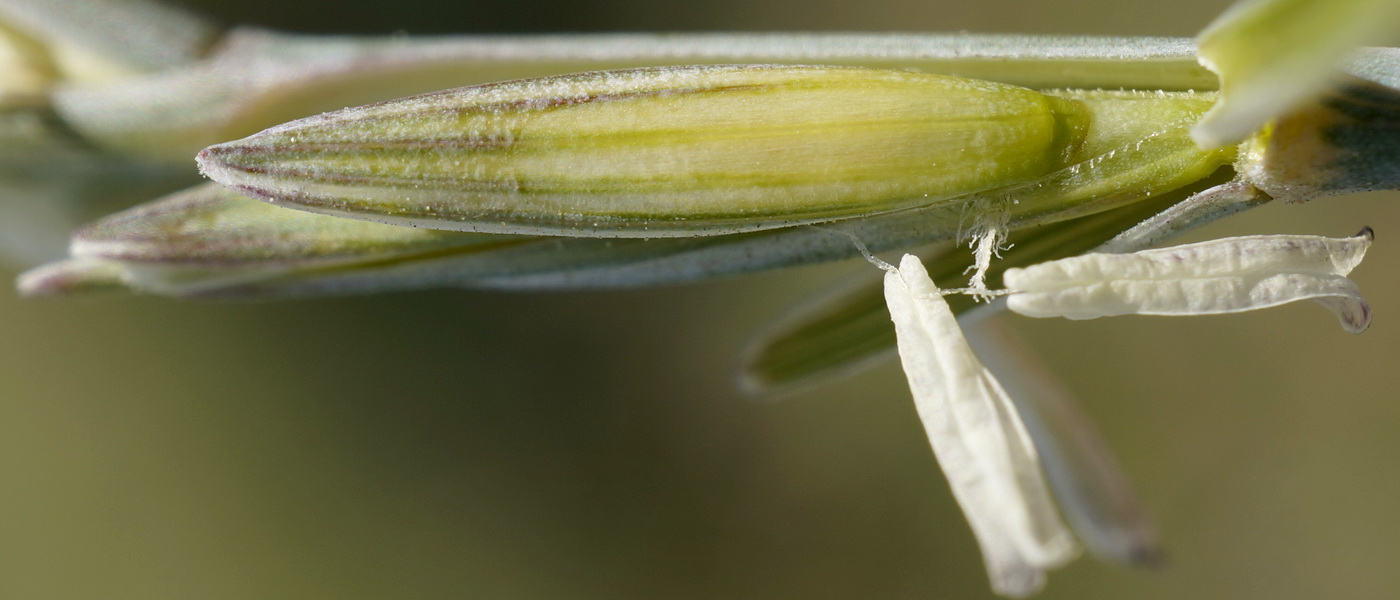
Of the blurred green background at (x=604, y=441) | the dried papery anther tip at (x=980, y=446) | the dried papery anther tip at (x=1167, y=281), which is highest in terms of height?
the blurred green background at (x=604, y=441)

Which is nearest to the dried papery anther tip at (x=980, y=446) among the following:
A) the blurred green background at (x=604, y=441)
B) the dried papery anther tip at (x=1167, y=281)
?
the dried papery anther tip at (x=1167, y=281)

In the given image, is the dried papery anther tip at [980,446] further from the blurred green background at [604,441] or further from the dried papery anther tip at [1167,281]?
the blurred green background at [604,441]

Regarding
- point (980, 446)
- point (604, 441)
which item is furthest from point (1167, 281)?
point (604, 441)

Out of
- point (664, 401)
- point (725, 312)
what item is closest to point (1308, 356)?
point (725, 312)

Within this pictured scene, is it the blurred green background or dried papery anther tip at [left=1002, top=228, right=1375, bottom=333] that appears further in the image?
the blurred green background

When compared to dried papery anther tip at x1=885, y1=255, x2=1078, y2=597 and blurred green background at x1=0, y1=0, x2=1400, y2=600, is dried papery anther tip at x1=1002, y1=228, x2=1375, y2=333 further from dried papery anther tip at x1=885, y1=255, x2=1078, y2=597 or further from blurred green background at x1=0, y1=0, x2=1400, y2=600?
blurred green background at x1=0, y1=0, x2=1400, y2=600

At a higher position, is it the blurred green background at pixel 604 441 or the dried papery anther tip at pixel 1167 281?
the blurred green background at pixel 604 441

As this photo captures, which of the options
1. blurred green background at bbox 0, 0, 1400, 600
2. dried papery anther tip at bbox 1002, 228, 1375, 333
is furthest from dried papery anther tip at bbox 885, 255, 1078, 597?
blurred green background at bbox 0, 0, 1400, 600

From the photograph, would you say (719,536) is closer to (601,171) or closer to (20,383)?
(20,383)
